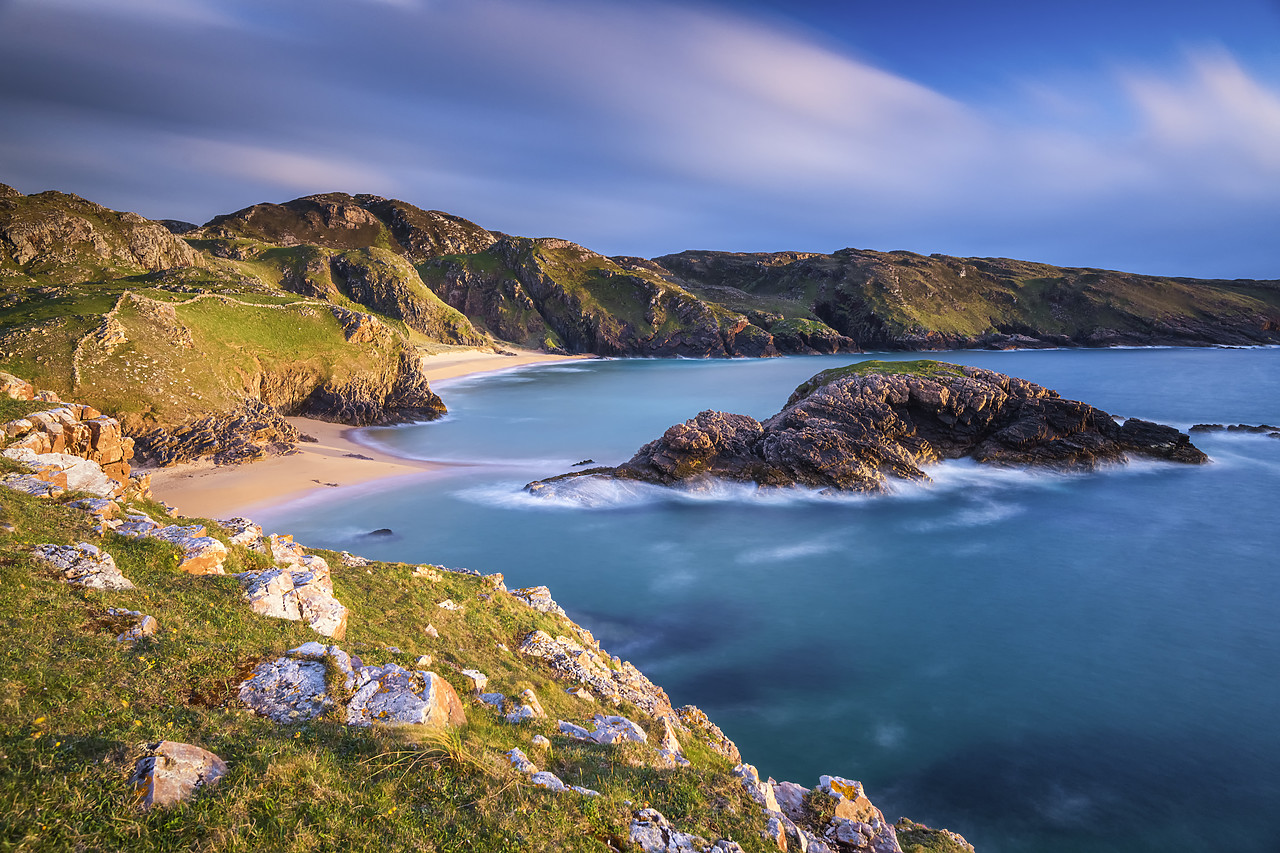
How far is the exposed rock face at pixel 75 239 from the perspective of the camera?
50906 mm

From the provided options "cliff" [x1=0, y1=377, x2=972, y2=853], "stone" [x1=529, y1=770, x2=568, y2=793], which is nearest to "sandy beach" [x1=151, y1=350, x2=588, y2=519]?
"cliff" [x1=0, y1=377, x2=972, y2=853]

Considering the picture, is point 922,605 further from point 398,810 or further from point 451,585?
point 398,810

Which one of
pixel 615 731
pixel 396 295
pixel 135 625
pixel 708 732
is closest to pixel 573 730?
pixel 615 731

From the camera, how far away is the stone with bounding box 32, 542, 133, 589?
27.5 feet

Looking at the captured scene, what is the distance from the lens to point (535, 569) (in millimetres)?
22703

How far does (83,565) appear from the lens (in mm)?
8586

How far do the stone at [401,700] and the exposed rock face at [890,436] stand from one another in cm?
2211

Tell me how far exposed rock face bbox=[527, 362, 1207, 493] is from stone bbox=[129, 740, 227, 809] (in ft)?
81.0

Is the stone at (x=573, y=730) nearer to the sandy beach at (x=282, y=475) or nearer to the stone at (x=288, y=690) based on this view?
the stone at (x=288, y=690)

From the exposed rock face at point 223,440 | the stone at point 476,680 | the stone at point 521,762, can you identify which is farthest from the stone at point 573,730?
the exposed rock face at point 223,440

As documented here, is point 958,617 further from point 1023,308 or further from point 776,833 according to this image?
point 1023,308

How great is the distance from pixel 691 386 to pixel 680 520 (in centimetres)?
6095

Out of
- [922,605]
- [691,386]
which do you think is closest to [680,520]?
[922,605]

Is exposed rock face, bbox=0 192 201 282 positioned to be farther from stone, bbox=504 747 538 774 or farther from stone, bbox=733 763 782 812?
stone, bbox=733 763 782 812
